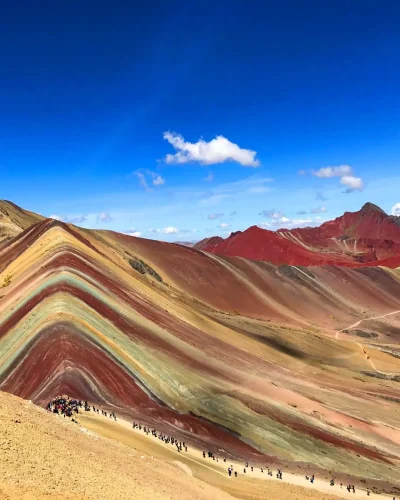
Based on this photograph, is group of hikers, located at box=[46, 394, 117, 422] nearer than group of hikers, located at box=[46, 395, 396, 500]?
Yes

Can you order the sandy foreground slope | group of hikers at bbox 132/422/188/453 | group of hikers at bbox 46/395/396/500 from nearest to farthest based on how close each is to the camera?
1. the sandy foreground slope
2. group of hikers at bbox 46/395/396/500
3. group of hikers at bbox 132/422/188/453

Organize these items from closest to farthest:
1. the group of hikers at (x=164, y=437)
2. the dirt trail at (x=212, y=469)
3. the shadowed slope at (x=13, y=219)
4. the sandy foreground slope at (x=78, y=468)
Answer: the sandy foreground slope at (x=78, y=468), the dirt trail at (x=212, y=469), the group of hikers at (x=164, y=437), the shadowed slope at (x=13, y=219)

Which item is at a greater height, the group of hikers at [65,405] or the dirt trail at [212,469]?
the group of hikers at [65,405]

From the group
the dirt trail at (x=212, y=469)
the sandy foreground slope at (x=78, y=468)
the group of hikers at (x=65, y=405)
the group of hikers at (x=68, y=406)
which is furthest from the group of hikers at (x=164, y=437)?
the group of hikers at (x=65, y=405)

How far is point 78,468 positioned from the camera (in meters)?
15.2

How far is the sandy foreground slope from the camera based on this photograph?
42.7ft

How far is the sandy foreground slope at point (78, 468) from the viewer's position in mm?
13023

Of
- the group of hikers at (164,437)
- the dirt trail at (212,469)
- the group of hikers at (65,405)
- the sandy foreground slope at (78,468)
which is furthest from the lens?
the group of hikers at (164,437)

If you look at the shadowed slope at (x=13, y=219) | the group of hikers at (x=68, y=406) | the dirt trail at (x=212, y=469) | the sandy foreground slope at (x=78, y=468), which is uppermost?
the shadowed slope at (x=13, y=219)

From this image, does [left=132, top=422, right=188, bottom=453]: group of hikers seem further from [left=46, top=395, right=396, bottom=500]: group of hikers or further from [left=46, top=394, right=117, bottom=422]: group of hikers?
[left=46, top=394, right=117, bottom=422]: group of hikers

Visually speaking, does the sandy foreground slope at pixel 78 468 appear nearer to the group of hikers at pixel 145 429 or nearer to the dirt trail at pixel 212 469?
the dirt trail at pixel 212 469

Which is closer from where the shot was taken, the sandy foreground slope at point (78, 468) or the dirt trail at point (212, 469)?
the sandy foreground slope at point (78, 468)

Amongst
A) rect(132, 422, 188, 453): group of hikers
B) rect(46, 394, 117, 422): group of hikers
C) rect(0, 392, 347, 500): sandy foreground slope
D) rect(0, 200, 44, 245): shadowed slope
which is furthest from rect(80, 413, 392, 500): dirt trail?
rect(0, 200, 44, 245): shadowed slope

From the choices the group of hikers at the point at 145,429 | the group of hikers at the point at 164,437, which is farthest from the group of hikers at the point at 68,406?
the group of hikers at the point at 164,437
